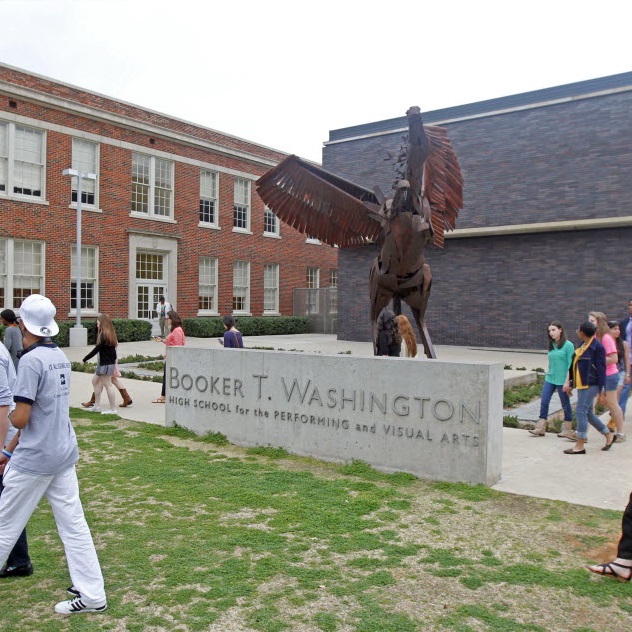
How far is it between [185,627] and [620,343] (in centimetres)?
787

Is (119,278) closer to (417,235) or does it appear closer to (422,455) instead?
(417,235)

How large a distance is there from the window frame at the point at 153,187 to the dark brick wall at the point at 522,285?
11975 mm

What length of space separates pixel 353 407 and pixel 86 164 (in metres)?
21.0

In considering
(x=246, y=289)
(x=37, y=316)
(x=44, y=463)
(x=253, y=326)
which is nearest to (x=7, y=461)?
(x=44, y=463)

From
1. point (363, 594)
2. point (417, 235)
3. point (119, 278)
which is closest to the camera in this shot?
point (363, 594)

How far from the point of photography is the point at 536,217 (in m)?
20.7

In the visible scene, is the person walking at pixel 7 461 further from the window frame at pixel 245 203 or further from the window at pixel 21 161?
the window frame at pixel 245 203

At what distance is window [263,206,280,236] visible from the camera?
3251 centimetres

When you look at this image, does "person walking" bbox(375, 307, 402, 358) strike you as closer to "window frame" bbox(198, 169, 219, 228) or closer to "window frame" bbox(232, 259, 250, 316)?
"window frame" bbox(198, 169, 219, 228)

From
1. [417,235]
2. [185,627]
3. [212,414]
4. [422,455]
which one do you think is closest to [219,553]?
[185,627]

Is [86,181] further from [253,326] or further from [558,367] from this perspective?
[558,367]

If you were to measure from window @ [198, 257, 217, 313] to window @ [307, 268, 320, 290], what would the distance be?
7.20 m

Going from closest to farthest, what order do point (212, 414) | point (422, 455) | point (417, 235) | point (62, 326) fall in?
point (422, 455) → point (212, 414) → point (417, 235) → point (62, 326)

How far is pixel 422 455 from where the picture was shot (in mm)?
6062
